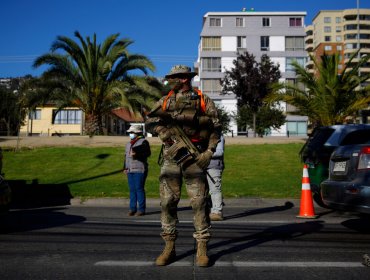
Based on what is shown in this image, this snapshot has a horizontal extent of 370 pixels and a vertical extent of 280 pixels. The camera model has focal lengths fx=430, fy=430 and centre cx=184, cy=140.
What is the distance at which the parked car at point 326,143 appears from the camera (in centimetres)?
855

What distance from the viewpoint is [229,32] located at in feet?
186

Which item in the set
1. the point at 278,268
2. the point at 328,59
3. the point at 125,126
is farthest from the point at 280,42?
the point at 278,268

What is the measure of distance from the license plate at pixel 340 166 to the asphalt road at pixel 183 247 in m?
0.92

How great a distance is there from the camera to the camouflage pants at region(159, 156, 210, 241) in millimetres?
4336

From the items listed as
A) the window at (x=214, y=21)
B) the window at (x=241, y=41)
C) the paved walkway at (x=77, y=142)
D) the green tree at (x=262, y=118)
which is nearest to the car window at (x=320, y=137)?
the paved walkway at (x=77, y=142)

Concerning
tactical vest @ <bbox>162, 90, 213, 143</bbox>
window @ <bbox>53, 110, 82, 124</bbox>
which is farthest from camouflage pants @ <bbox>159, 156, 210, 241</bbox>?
window @ <bbox>53, 110, 82, 124</bbox>

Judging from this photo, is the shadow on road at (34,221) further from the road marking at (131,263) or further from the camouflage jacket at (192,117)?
the camouflage jacket at (192,117)

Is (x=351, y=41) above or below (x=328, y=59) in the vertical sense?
above

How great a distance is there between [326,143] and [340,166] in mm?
2586

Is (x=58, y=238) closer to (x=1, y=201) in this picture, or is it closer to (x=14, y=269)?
(x=1, y=201)

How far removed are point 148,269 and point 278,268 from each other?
1252 millimetres

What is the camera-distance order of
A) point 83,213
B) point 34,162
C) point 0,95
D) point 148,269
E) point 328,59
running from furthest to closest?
1. point 0,95
2. point 328,59
3. point 34,162
4. point 83,213
5. point 148,269

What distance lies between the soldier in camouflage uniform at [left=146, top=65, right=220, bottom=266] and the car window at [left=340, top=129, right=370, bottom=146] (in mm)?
4955

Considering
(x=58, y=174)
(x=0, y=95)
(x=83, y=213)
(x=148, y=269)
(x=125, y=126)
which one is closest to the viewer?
(x=148, y=269)
